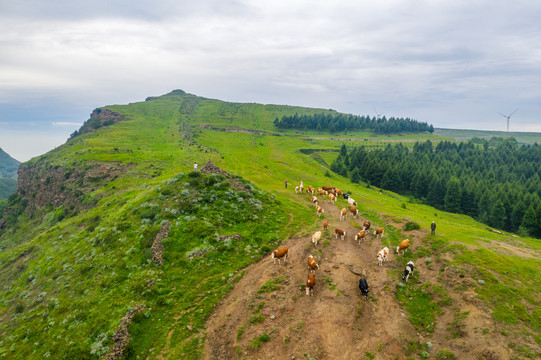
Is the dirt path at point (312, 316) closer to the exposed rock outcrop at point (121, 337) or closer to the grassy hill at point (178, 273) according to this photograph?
the grassy hill at point (178, 273)

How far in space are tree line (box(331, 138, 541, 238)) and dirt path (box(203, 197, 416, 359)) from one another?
2296 inches

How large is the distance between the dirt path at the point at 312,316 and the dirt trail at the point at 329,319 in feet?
0.14

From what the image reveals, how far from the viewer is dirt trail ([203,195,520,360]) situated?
43.9ft

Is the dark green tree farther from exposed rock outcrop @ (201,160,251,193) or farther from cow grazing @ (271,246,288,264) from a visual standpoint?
cow grazing @ (271,246,288,264)

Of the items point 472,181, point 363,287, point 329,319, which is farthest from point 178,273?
point 472,181

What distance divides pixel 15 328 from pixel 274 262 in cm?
2128

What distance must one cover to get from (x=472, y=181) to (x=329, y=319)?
93660mm

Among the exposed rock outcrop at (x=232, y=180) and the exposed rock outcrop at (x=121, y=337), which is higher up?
the exposed rock outcrop at (x=232, y=180)

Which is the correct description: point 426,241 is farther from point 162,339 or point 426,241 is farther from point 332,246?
point 162,339

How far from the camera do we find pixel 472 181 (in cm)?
8225

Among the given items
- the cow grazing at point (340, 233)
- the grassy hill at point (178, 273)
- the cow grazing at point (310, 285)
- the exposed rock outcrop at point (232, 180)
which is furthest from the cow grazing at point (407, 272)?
the exposed rock outcrop at point (232, 180)

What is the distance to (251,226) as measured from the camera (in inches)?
1064

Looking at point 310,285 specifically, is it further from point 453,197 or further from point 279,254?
point 453,197

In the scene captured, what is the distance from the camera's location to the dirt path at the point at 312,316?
534 inches
